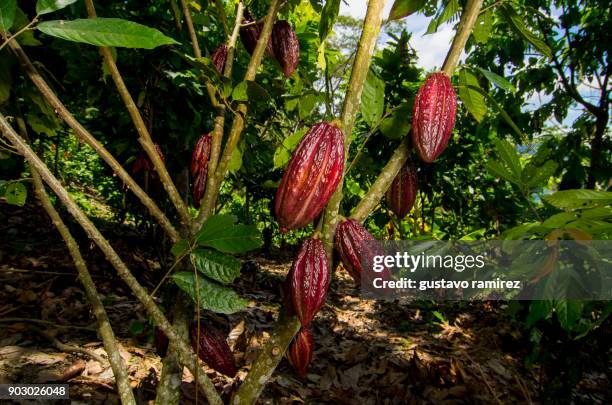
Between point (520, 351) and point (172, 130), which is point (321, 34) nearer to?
point (172, 130)

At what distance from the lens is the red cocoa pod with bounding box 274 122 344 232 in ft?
2.11

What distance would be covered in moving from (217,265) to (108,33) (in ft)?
1.32

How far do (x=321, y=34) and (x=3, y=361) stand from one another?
1815mm

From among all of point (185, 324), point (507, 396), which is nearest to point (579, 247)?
point (185, 324)

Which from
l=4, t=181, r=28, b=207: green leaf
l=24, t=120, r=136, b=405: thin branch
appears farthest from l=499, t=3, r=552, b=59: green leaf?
l=4, t=181, r=28, b=207: green leaf

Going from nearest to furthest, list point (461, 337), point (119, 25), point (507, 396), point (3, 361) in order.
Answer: point (119, 25) < point (3, 361) < point (507, 396) < point (461, 337)

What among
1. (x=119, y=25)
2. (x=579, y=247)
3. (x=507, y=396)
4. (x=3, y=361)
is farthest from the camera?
(x=507, y=396)

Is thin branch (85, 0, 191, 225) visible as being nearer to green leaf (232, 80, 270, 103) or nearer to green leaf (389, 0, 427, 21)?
green leaf (232, 80, 270, 103)

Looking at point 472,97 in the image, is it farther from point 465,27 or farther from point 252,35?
point 252,35

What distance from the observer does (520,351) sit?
2730 mm

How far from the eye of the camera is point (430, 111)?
0.71 m

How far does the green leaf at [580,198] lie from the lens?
26.4 inches

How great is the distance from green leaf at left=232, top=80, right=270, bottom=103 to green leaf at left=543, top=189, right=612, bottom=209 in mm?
560

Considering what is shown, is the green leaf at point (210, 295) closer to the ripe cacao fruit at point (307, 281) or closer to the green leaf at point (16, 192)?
the ripe cacao fruit at point (307, 281)
